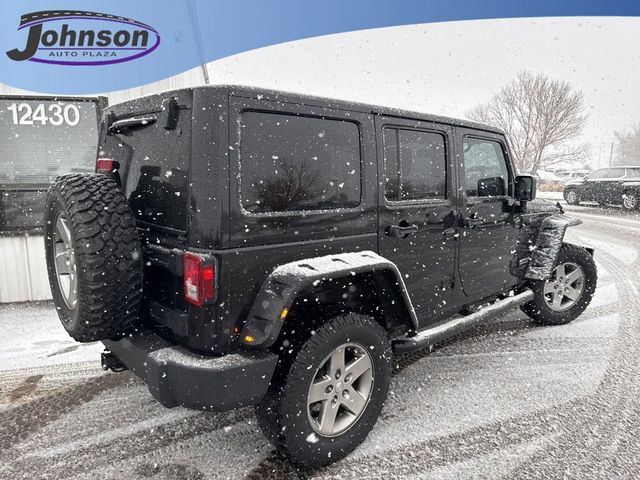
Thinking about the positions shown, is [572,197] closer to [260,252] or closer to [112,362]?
[260,252]

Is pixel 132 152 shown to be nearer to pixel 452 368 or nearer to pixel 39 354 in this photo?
pixel 39 354

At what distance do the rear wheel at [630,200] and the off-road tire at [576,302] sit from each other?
13.6 meters

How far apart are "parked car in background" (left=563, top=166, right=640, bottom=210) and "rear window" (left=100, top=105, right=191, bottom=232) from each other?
57.1ft

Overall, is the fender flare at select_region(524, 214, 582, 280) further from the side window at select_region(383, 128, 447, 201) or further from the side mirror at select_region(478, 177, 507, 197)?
the side window at select_region(383, 128, 447, 201)

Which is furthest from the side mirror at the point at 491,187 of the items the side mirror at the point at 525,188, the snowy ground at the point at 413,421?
the snowy ground at the point at 413,421

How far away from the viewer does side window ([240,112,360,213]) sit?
220 centimetres

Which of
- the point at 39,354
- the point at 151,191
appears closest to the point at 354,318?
the point at 151,191

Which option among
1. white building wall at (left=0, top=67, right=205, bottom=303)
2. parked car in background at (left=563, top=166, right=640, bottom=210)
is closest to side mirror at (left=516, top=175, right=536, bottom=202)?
white building wall at (left=0, top=67, right=205, bottom=303)

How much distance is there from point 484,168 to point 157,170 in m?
2.51

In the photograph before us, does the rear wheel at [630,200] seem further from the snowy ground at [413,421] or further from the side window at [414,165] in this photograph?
the side window at [414,165]

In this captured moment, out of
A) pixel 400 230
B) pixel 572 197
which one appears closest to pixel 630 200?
pixel 572 197

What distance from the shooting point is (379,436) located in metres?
2.76

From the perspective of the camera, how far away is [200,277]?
207 cm

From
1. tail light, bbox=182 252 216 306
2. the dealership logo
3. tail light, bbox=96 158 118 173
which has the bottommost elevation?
tail light, bbox=182 252 216 306
